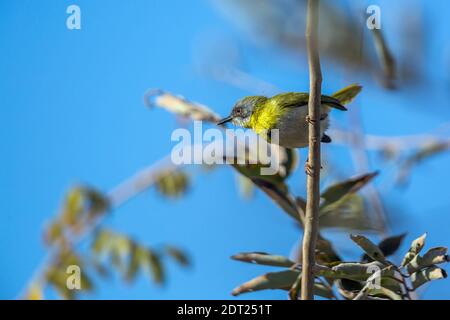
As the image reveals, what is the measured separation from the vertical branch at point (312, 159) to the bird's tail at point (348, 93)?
3.61 feet

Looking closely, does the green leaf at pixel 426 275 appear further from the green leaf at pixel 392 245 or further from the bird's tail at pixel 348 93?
the bird's tail at pixel 348 93

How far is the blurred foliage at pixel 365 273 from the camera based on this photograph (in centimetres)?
173

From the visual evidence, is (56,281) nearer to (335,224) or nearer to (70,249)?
(70,249)

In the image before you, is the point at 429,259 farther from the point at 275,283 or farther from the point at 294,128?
the point at 294,128

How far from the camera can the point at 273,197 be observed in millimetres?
2207

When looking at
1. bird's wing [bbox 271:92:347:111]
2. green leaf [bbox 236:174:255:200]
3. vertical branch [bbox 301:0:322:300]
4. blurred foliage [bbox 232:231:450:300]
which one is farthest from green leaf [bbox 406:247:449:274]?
green leaf [bbox 236:174:255:200]

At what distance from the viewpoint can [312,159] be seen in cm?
175

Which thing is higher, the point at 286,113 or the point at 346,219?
the point at 286,113

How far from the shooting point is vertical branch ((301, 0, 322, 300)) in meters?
1.52

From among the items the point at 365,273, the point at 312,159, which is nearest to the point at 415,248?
the point at 365,273

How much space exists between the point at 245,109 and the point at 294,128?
0.46 meters
